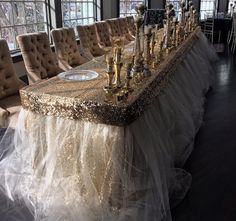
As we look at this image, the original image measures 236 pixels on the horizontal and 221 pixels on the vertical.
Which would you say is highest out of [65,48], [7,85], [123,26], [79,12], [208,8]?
[208,8]

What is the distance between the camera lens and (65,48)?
3670mm

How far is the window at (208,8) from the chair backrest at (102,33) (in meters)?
6.49

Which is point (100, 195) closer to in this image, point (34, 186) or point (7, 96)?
point (34, 186)

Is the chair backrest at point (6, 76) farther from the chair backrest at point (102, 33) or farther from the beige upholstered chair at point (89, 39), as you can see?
the chair backrest at point (102, 33)

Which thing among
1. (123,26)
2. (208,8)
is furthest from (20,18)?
(208,8)

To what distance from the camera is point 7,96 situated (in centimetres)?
259

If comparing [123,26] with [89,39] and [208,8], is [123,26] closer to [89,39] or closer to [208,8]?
[89,39]

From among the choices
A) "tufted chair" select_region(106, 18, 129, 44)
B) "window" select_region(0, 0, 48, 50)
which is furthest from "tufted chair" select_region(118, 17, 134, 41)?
"window" select_region(0, 0, 48, 50)

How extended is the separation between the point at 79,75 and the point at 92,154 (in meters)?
0.72

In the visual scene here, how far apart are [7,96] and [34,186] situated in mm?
1006

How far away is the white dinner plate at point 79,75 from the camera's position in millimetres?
2026

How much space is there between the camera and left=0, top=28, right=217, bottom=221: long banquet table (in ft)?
5.16

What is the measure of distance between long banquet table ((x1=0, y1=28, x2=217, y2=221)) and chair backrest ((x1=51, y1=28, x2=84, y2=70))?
65.5 inches

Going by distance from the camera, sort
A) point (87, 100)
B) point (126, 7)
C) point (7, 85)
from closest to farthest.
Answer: point (87, 100)
point (7, 85)
point (126, 7)
